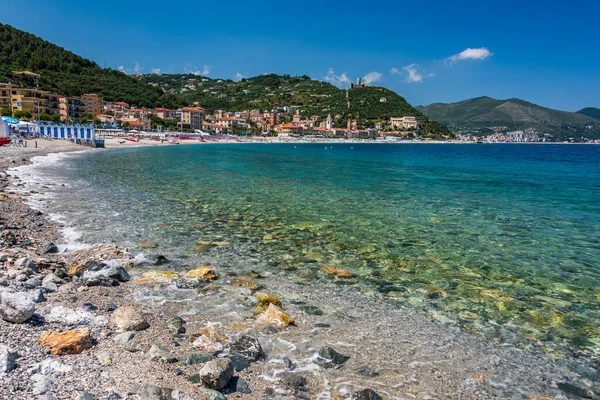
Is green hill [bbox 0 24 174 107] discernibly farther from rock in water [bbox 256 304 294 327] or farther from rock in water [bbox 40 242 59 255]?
rock in water [bbox 256 304 294 327]

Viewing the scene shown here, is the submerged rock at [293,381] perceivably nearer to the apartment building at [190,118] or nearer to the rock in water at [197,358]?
the rock in water at [197,358]

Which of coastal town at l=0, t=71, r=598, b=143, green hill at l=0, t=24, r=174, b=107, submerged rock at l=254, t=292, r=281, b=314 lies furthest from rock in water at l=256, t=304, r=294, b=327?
green hill at l=0, t=24, r=174, b=107

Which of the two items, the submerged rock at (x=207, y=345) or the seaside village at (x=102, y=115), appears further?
the seaside village at (x=102, y=115)

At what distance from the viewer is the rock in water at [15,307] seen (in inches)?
196

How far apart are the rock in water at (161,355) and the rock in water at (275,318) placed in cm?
157

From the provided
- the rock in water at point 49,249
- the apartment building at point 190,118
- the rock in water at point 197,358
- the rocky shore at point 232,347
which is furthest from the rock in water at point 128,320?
the apartment building at point 190,118

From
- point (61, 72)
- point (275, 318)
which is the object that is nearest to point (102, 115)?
point (61, 72)

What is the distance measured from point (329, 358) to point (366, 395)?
92 cm

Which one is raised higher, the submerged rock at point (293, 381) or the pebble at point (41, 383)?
the pebble at point (41, 383)

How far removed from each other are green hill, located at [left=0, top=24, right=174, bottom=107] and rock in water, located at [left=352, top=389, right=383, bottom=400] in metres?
143

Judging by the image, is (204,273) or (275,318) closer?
(275,318)

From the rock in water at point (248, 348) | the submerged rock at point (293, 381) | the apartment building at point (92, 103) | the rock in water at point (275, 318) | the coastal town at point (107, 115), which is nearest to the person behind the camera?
the submerged rock at point (293, 381)

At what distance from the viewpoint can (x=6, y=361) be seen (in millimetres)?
3920

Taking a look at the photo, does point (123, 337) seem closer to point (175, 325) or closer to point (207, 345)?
point (175, 325)
